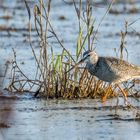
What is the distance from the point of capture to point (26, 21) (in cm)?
1800

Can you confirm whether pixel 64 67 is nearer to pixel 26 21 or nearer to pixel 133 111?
pixel 133 111

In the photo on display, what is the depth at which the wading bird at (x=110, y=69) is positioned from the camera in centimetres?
855

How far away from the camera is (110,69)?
8.57 meters

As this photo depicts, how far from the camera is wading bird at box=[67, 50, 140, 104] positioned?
8.55 meters

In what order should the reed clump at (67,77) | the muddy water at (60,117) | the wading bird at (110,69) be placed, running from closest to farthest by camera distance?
the muddy water at (60,117)
the wading bird at (110,69)
the reed clump at (67,77)

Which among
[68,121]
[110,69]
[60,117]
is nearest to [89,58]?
[110,69]

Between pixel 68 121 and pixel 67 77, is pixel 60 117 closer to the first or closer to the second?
pixel 68 121

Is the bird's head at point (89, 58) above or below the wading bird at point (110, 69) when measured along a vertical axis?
above

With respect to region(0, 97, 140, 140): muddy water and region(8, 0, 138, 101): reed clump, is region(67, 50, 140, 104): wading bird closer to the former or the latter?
region(8, 0, 138, 101): reed clump

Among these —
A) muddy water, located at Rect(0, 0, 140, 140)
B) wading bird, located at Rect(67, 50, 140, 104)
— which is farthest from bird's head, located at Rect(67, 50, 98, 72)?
muddy water, located at Rect(0, 0, 140, 140)

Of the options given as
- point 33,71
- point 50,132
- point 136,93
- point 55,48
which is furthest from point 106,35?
point 50,132

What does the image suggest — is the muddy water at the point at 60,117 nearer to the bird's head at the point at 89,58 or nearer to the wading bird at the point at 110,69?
the wading bird at the point at 110,69

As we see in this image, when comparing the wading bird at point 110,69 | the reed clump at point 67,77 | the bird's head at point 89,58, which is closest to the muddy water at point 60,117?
the reed clump at point 67,77

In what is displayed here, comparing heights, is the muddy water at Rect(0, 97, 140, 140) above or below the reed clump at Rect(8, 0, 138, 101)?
below
